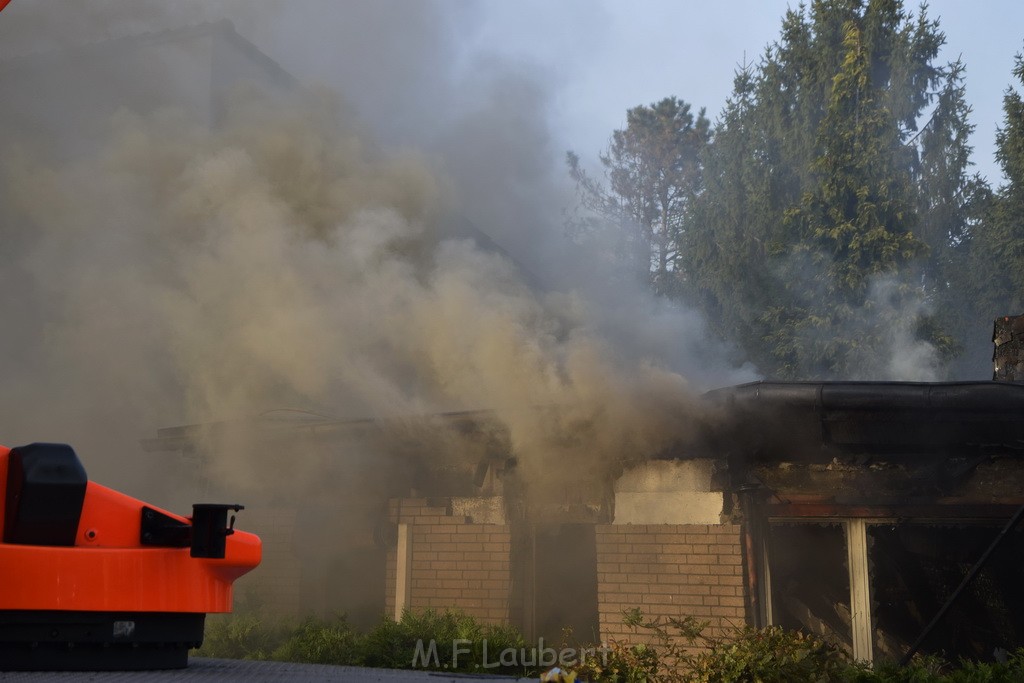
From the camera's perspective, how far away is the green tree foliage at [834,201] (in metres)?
22.0

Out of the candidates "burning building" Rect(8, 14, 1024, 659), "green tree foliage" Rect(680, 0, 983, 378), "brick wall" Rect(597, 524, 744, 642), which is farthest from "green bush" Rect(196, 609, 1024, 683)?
"green tree foliage" Rect(680, 0, 983, 378)

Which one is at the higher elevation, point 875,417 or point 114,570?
point 875,417

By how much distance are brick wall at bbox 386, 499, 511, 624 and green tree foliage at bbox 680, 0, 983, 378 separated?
14855 millimetres

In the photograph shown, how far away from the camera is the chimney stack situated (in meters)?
10.2

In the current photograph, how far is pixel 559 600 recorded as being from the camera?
30.0ft

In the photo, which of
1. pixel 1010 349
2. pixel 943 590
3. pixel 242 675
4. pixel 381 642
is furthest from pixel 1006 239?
pixel 242 675

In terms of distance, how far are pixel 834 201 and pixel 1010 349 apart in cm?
1302

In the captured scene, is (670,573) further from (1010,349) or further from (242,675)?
(1010,349)

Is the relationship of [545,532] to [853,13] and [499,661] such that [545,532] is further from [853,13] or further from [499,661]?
[853,13]

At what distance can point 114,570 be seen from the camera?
11.2 ft

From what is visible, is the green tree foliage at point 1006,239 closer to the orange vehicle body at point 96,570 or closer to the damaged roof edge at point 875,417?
the damaged roof edge at point 875,417

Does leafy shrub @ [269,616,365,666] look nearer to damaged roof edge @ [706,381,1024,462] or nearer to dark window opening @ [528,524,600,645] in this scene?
dark window opening @ [528,524,600,645]

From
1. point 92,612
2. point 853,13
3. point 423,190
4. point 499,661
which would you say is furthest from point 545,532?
point 853,13

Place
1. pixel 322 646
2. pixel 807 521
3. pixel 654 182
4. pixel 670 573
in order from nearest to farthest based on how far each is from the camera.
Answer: pixel 807 521 → pixel 670 573 → pixel 322 646 → pixel 654 182
